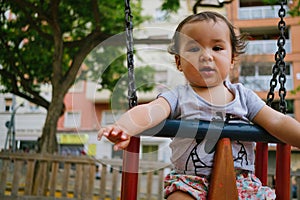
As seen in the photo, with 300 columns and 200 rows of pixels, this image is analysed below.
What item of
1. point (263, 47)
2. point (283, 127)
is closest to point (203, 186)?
point (283, 127)

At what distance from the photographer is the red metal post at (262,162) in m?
1.14

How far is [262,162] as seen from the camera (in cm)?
115

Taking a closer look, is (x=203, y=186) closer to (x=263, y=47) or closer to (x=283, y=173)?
(x=283, y=173)

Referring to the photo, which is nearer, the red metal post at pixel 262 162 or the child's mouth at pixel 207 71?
the child's mouth at pixel 207 71

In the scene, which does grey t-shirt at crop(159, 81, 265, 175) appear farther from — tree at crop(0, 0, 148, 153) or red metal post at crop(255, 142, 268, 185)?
tree at crop(0, 0, 148, 153)

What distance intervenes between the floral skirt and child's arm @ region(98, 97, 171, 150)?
171 mm

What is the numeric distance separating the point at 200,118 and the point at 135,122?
24cm

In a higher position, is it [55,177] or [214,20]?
[214,20]

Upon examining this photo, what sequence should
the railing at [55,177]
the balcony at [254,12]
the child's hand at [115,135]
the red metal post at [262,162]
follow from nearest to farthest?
the child's hand at [115,135] < the red metal post at [262,162] < the railing at [55,177] < the balcony at [254,12]

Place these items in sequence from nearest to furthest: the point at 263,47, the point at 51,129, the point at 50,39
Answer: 1. the point at 51,129
2. the point at 50,39
3. the point at 263,47

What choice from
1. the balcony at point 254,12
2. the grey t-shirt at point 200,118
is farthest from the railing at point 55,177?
the balcony at point 254,12

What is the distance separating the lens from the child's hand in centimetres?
68

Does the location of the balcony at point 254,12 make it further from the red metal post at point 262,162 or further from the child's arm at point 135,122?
the child's arm at point 135,122

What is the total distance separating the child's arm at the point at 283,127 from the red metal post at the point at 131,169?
37 centimetres
